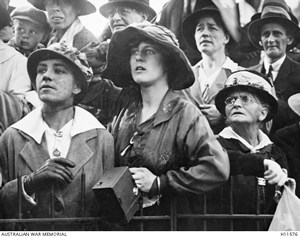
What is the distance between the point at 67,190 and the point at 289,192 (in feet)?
8.26

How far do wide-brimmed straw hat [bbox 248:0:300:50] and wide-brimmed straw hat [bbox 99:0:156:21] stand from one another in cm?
120

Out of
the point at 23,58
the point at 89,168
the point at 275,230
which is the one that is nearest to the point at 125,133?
the point at 89,168

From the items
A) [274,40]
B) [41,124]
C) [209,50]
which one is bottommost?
[41,124]

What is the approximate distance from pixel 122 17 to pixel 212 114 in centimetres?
159

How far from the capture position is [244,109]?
6570mm

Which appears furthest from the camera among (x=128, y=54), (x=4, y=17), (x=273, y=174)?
(x=4, y=17)

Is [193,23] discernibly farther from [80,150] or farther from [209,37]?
[80,150]

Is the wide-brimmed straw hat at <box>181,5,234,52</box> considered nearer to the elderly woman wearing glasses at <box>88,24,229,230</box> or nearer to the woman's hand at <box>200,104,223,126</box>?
the elderly woman wearing glasses at <box>88,24,229,230</box>

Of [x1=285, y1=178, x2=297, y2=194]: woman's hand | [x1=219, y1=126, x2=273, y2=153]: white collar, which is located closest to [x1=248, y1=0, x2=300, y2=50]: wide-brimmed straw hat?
[x1=219, y1=126, x2=273, y2=153]: white collar

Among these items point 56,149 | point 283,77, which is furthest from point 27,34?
point 283,77

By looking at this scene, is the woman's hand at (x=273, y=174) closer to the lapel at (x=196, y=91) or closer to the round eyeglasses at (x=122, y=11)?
the lapel at (x=196, y=91)

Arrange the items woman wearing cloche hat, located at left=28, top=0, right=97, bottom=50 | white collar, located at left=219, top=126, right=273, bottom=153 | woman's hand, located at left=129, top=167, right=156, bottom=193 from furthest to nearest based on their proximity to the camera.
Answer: woman wearing cloche hat, located at left=28, top=0, right=97, bottom=50 < white collar, located at left=219, top=126, right=273, bottom=153 < woman's hand, located at left=129, top=167, right=156, bottom=193

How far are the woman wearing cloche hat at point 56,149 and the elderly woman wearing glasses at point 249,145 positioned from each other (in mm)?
1398

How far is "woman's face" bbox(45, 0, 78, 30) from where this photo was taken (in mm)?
6961
